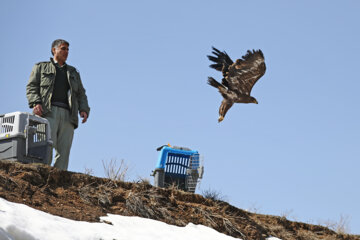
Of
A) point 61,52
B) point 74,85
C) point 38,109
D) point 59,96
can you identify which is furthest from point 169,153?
point 38,109

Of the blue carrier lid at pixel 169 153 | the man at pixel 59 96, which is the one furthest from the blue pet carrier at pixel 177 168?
the man at pixel 59 96

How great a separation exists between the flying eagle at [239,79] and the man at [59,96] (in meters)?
2.38

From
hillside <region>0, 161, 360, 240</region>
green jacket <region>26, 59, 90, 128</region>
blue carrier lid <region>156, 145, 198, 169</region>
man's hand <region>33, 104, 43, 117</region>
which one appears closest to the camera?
hillside <region>0, 161, 360, 240</region>

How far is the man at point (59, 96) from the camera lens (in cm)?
765

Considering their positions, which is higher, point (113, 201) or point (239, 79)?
point (239, 79)

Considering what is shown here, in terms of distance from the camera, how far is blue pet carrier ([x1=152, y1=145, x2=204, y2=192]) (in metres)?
9.61

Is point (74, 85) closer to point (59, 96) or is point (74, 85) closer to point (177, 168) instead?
point (59, 96)

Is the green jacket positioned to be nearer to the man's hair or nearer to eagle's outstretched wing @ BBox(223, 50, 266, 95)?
the man's hair

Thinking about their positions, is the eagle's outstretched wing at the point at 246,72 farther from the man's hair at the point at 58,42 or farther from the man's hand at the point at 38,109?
the man's hand at the point at 38,109

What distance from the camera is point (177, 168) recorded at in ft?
32.3

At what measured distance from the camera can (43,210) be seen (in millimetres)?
5906

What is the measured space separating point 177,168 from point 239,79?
171 centimetres

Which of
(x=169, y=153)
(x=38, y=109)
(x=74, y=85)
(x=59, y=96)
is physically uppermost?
(x=74, y=85)

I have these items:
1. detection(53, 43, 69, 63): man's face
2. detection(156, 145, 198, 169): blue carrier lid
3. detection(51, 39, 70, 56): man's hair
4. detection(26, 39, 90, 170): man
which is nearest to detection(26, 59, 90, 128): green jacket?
detection(26, 39, 90, 170): man
